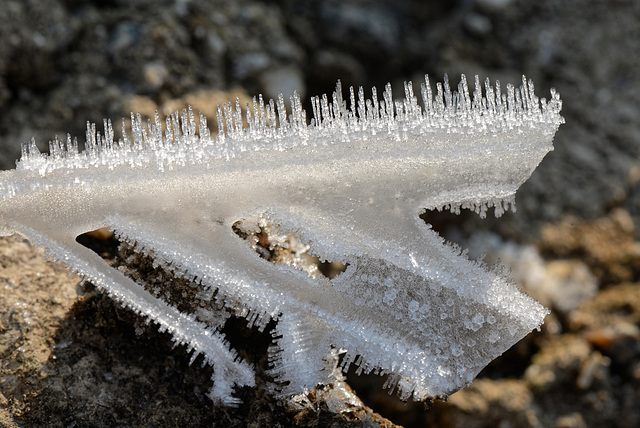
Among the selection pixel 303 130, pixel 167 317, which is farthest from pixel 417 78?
pixel 167 317

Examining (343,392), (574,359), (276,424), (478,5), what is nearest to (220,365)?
(276,424)

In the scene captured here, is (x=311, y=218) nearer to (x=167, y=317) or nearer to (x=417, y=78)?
(x=167, y=317)

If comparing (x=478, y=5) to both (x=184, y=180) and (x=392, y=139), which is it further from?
(x=184, y=180)

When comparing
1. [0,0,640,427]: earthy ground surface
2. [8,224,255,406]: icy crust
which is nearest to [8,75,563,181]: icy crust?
[8,224,255,406]: icy crust

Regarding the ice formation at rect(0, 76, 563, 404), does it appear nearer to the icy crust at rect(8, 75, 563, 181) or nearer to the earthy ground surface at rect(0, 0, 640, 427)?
the icy crust at rect(8, 75, 563, 181)

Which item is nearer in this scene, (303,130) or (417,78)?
(303,130)

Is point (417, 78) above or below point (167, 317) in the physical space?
above
